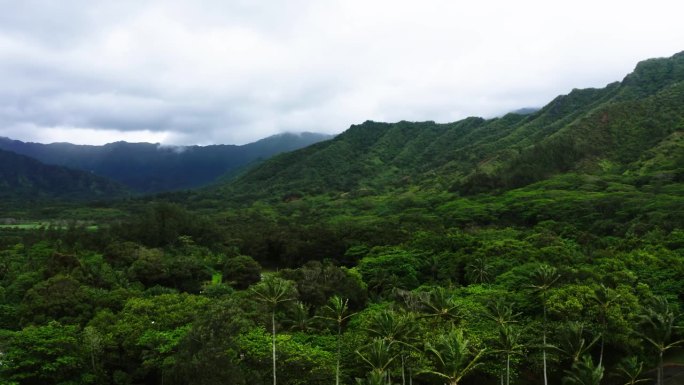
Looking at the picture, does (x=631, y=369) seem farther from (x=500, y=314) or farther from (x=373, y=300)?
(x=373, y=300)

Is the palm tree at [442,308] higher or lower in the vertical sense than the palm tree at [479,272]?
higher

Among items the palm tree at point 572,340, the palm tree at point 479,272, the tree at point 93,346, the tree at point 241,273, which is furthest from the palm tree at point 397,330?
the tree at point 241,273

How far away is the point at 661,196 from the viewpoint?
4390 inches

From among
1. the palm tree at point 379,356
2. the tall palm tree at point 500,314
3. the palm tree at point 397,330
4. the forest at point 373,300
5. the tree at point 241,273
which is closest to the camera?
the palm tree at point 379,356

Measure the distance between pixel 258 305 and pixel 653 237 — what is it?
60.3 meters

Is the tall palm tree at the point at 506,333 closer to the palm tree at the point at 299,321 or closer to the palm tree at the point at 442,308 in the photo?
the palm tree at the point at 442,308

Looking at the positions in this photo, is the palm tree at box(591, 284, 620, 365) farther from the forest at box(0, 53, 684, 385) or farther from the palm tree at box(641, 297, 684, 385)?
the palm tree at box(641, 297, 684, 385)

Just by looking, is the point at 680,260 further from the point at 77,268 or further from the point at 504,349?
the point at 77,268

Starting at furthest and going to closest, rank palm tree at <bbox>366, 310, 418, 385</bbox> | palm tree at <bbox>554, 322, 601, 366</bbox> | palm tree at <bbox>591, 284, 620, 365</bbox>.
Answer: palm tree at <bbox>591, 284, 620, 365</bbox> < palm tree at <bbox>554, 322, 601, 366</bbox> < palm tree at <bbox>366, 310, 418, 385</bbox>

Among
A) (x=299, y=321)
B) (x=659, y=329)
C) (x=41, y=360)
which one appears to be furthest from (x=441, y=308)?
(x=41, y=360)

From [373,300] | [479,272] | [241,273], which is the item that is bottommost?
[373,300]

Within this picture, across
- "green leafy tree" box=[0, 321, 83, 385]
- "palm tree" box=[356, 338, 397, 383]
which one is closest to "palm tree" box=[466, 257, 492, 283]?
"palm tree" box=[356, 338, 397, 383]

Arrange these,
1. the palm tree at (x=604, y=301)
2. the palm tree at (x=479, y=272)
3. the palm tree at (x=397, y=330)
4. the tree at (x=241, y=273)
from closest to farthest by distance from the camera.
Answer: the palm tree at (x=397, y=330), the palm tree at (x=604, y=301), the palm tree at (x=479, y=272), the tree at (x=241, y=273)

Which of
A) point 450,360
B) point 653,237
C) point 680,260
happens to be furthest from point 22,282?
point 653,237
